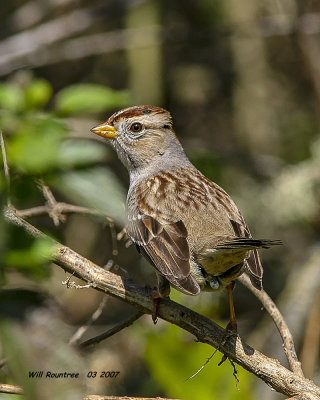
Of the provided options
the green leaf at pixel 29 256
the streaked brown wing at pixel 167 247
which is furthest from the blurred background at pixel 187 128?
the green leaf at pixel 29 256

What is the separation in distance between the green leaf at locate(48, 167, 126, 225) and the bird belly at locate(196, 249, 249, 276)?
1.03 m

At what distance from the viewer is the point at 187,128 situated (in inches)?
264

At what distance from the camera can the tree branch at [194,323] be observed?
8.01ft

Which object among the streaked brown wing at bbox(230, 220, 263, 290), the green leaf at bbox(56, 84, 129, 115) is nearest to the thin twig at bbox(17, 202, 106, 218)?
the green leaf at bbox(56, 84, 129, 115)

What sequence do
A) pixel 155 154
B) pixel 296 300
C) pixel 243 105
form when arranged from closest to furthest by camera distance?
pixel 155 154
pixel 296 300
pixel 243 105

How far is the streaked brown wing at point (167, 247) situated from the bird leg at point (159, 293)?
8 centimetres

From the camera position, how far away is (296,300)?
4.58 m

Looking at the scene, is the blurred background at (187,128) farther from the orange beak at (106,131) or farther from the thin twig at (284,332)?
the thin twig at (284,332)

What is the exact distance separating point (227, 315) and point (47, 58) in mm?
2555

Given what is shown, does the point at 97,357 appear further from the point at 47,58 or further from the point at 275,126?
the point at 275,126

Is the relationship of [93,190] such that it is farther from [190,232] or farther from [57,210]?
[190,232]

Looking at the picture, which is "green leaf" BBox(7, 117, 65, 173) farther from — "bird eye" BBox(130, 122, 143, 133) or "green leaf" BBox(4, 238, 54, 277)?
"bird eye" BBox(130, 122, 143, 133)

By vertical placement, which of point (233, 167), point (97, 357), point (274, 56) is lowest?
point (97, 357)

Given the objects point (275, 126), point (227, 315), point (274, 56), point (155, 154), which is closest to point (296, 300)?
point (227, 315)
